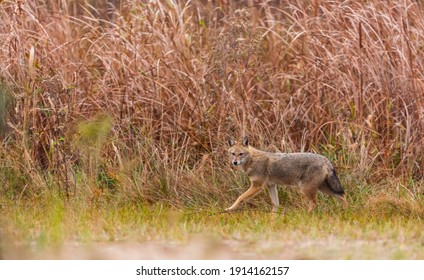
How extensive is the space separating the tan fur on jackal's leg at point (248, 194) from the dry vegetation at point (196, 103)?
0.44 meters

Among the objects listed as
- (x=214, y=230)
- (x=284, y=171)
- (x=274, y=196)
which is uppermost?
(x=214, y=230)

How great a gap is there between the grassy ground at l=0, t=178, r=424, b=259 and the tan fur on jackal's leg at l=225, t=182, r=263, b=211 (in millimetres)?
124

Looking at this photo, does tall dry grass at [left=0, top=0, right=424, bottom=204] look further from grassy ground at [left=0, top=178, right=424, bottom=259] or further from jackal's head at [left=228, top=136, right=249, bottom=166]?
grassy ground at [left=0, top=178, right=424, bottom=259]

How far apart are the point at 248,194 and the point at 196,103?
1.62 m

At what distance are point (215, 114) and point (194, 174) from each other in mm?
897

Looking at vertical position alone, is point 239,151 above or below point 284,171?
above

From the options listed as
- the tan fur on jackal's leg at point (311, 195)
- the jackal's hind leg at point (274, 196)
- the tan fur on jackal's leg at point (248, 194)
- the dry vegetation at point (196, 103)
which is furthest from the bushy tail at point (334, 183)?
the tan fur on jackal's leg at point (248, 194)

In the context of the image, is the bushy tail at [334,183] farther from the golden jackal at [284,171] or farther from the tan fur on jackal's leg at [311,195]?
the tan fur on jackal's leg at [311,195]

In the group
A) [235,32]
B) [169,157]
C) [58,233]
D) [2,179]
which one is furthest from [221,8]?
[58,233]

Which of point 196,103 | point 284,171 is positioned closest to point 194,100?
point 196,103

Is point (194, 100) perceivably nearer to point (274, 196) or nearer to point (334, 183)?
point (274, 196)

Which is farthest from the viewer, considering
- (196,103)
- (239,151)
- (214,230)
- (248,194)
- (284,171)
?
(196,103)

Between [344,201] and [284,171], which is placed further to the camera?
[284,171]

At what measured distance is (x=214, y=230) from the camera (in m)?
7.88
